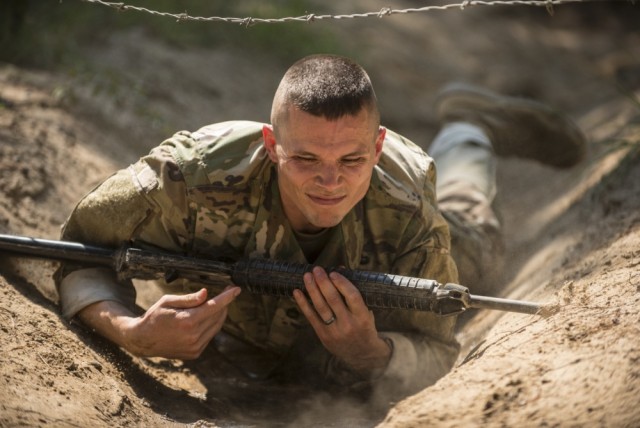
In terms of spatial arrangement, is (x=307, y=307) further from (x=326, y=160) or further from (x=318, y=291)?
(x=326, y=160)

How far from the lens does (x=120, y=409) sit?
9.63ft

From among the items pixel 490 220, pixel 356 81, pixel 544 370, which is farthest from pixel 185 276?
pixel 490 220

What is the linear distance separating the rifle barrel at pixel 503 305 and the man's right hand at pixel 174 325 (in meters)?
0.82

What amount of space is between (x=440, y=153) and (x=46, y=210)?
2194mm

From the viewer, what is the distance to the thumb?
10.3ft

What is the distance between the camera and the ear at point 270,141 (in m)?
3.25

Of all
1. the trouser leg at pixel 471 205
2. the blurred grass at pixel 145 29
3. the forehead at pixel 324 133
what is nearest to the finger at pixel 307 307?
the forehead at pixel 324 133

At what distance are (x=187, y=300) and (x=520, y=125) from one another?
3019 millimetres

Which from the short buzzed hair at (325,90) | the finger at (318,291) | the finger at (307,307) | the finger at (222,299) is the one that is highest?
the short buzzed hair at (325,90)

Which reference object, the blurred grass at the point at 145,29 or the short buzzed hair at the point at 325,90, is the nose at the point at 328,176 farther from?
the blurred grass at the point at 145,29

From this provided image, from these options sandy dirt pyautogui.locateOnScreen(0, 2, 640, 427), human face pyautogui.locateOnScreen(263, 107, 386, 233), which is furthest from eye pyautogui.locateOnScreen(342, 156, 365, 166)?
sandy dirt pyautogui.locateOnScreen(0, 2, 640, 427)

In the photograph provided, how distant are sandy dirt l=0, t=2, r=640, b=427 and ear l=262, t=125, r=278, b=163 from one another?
3.11ft

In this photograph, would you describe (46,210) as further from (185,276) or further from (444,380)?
(444,380)

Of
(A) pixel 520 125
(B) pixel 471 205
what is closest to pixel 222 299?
(B) pixel 471 205
